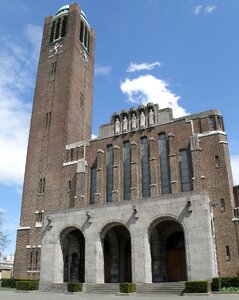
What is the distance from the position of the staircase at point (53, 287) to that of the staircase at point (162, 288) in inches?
243

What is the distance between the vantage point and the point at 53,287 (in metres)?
26.2

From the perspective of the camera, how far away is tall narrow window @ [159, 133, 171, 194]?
1243 inches

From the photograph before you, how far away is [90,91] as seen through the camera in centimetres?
4659

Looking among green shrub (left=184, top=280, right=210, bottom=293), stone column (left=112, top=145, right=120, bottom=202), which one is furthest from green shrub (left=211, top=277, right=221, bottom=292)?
stone column (left=112, top=145, right=120, bottom=202)

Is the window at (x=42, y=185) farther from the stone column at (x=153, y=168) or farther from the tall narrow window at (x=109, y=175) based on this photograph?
the stone column at (x=153, y=168)

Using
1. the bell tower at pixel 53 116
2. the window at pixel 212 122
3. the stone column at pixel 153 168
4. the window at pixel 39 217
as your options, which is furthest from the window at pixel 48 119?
the window at pixel 212 122

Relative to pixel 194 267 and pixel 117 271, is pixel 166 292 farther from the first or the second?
pixel 117 271

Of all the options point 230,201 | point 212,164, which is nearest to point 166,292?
point 230,201

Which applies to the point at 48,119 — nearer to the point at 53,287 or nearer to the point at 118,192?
the point at 118,192

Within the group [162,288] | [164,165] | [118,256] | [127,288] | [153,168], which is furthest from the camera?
[164,165]

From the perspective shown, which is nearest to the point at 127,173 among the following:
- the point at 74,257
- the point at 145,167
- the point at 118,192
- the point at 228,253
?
the point at 145,167

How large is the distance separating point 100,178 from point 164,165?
6849mm

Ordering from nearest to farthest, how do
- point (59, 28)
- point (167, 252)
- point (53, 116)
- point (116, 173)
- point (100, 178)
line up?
point (167, 252), point (116, 173), point (100, 178), point (53, 116), point (59, 28)

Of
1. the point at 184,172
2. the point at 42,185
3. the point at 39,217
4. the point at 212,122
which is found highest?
the point at 212,122
